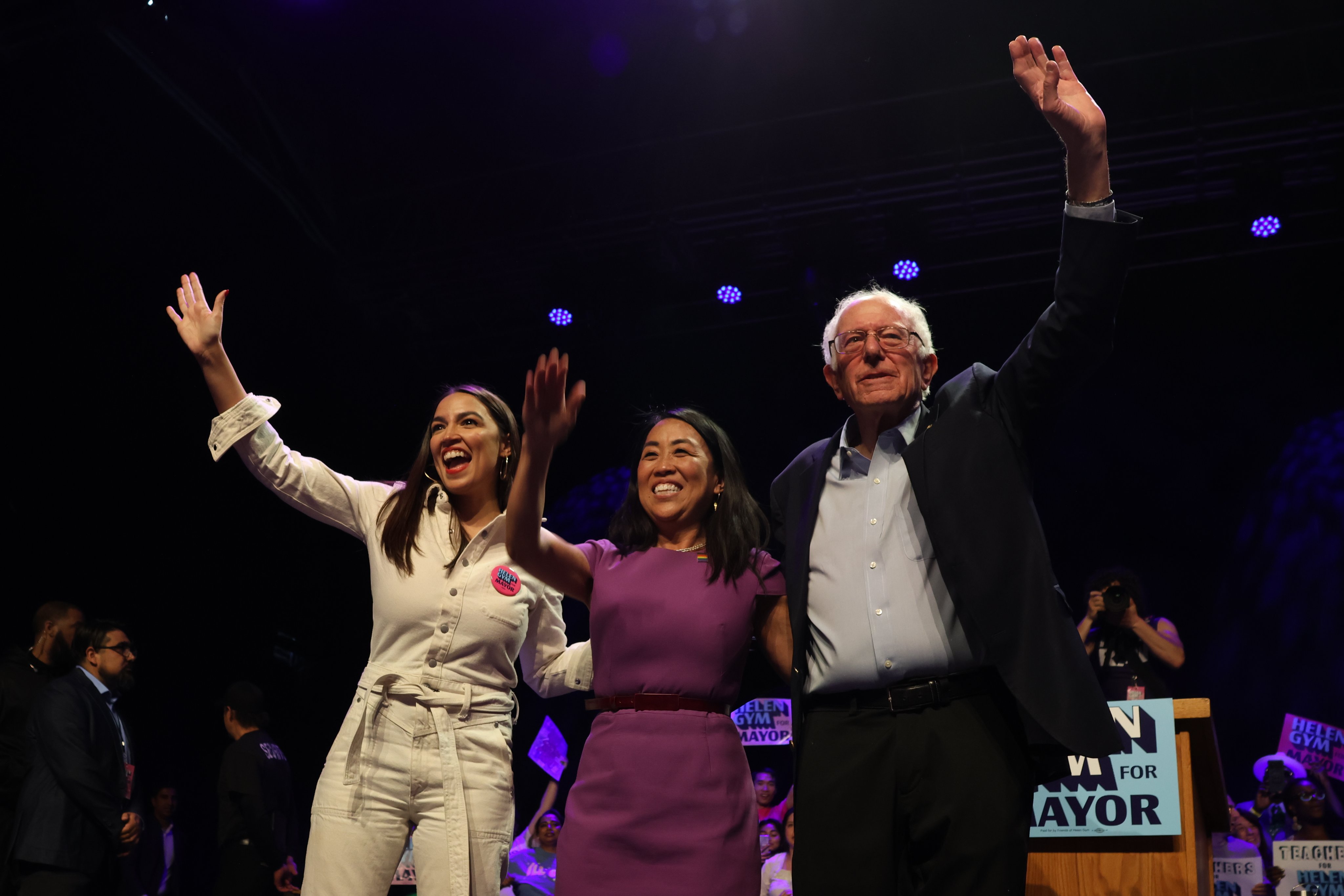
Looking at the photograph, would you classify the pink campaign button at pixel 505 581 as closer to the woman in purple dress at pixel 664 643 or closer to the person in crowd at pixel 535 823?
the woman in purple dress at pixel 664 643

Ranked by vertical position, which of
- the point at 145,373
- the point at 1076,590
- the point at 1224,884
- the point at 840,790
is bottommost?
the point at 1224,884

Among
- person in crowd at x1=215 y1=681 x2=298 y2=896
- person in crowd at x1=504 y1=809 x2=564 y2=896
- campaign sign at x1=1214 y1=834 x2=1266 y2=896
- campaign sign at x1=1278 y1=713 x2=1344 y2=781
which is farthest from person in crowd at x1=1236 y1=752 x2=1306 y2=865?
person in crowd at x1=215 y1=681 x2=298 y2=896

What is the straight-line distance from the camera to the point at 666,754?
207 cm

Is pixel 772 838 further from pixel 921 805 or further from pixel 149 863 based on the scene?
pixel 921 805

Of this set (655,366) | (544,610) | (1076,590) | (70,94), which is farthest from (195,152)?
(1076,590)

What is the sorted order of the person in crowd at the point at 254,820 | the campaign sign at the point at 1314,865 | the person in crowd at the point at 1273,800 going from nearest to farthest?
the campaign sign at the point at 1314,865
the person in crowd at the point at 254,820
the person in crowd at the point at 1273,800

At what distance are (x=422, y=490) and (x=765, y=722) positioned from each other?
6.82m

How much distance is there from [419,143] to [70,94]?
257 cm

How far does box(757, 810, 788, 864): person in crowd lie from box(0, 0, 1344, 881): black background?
9.01ft

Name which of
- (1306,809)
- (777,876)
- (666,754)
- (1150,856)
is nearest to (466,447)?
(666,754)

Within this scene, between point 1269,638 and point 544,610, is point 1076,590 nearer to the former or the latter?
point 1269,638

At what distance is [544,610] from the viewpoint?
264cm

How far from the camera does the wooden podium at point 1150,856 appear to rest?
2645 millimetres

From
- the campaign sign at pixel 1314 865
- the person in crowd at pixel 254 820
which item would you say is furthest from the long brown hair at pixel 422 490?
the campaign sign at pixel 1314 865
